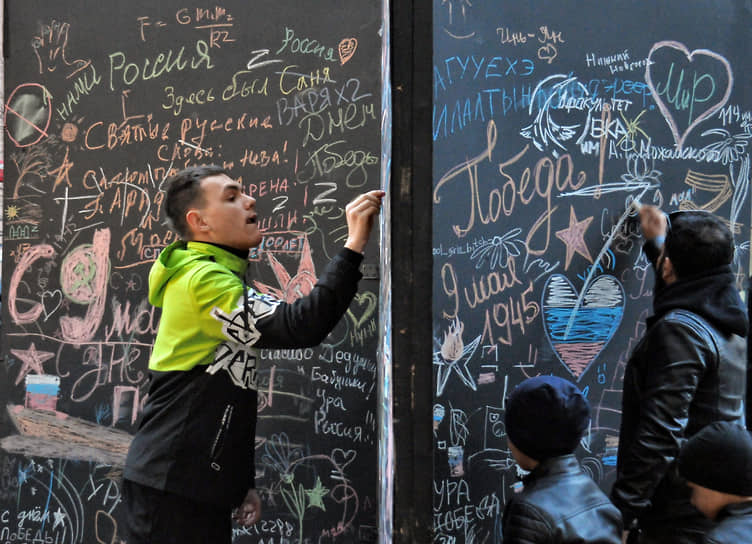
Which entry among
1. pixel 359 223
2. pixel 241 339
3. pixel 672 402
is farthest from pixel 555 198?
pixel 241 339

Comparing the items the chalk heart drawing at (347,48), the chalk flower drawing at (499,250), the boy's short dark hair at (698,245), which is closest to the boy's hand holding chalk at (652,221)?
the chalk flower drawing at (499,250)

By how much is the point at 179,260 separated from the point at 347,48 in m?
1.80

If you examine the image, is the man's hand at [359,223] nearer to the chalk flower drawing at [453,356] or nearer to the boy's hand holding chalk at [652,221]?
the chalk flower drawing at [453,356]

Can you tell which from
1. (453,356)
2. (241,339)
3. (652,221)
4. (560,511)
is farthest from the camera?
(453,356)

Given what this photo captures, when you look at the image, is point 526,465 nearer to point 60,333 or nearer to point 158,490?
point 158,490

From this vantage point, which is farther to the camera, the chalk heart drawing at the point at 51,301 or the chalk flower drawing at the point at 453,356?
the chalk heart drawing at the point at 51,301

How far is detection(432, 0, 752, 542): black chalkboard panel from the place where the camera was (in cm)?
357

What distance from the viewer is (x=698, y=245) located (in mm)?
2576

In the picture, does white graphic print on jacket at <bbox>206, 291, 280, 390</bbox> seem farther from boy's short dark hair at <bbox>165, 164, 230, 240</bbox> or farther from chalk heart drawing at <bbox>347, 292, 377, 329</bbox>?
chalk heart drawing at <bbox>347, 292, 377, 329</bbox>

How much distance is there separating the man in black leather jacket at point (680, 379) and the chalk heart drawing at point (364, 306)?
4.62 ft

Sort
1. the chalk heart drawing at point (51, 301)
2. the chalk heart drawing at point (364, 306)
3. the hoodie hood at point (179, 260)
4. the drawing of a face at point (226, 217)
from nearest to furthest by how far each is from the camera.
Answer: the hoodie hood at point (179, 260) → the drawing of a face at point (226, 217) → the chalk heart drawing at point (364, 306) → the chalk heart drawing at point (51, 301)

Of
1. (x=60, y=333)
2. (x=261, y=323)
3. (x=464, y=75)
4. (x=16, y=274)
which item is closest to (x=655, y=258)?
(x=464, y=75)

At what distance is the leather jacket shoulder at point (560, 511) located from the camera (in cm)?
193

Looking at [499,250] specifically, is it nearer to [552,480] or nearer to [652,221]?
[652,221]
